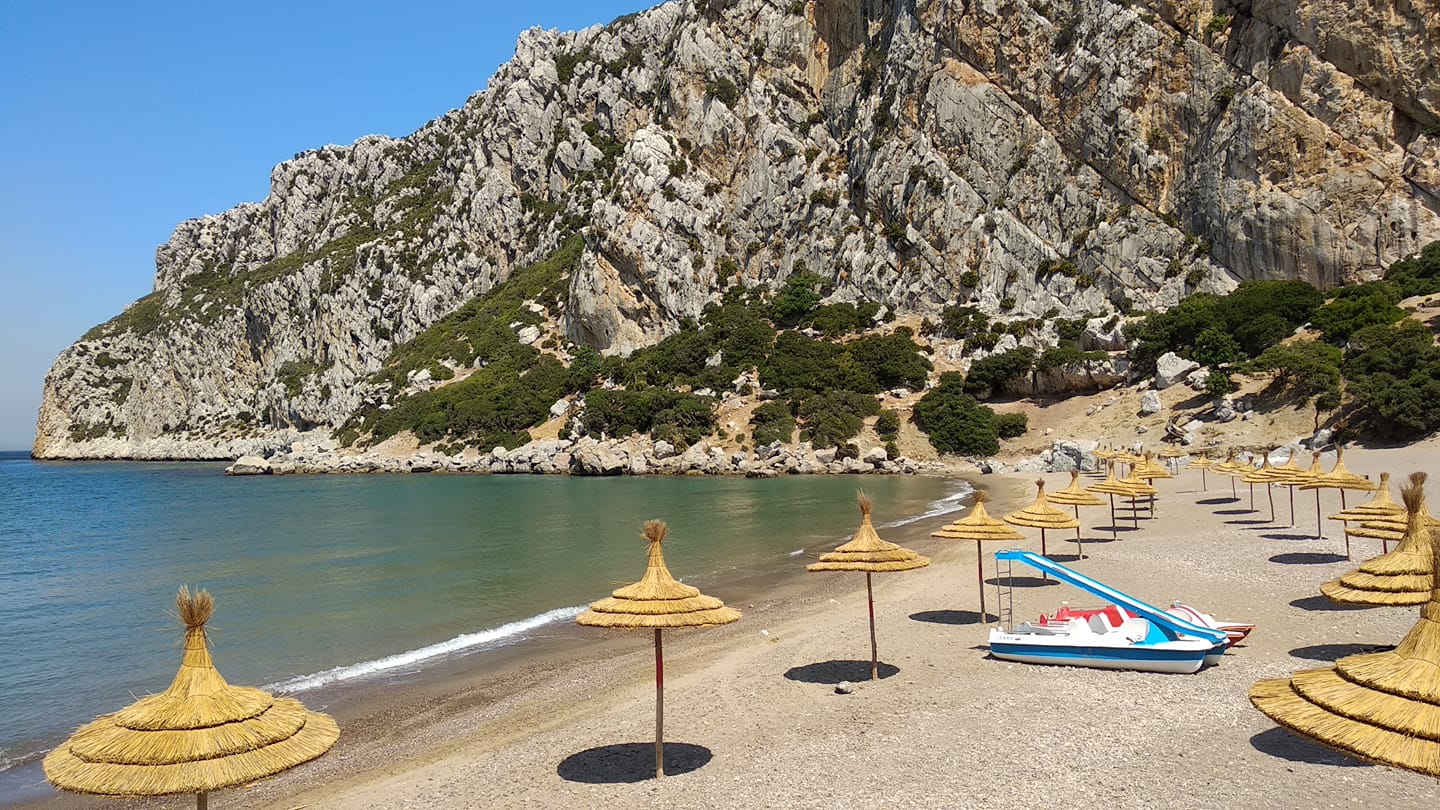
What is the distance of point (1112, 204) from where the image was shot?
214ft

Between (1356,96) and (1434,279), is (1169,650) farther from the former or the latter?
(1356,96)

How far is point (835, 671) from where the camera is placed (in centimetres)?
1301

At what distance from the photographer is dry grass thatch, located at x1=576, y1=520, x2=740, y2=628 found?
8828 mm

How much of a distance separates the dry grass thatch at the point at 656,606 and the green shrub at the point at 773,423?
167 feet

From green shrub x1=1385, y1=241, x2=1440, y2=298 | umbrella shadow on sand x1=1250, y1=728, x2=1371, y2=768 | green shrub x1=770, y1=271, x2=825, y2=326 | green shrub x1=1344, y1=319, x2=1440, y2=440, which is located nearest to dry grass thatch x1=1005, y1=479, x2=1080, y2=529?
umbrella shadow on sand x1=1250, y1=728, x2=1371, y2=768

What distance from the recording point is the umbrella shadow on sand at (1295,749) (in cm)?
815

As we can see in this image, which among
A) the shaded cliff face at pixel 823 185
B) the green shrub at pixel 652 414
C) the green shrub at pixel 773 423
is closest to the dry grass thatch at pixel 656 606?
the green shrub at pixel 773 423

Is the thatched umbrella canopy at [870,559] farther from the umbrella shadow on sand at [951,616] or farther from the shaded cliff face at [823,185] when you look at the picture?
the shaded cliff face at [823,185]

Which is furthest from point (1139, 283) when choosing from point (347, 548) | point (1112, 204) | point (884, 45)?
point (347, 548)

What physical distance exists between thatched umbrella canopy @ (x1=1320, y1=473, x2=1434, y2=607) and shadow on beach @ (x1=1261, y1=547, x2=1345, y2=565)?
9.18 meters

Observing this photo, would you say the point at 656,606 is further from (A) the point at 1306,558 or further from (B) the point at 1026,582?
(A) the point at 1306,558

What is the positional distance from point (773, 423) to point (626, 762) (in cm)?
5214

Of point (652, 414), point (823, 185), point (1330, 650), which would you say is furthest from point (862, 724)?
point (823, 185)

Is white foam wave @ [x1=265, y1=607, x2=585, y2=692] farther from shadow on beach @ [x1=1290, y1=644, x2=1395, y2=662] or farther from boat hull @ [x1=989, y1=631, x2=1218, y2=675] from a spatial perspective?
shadow on beach @ [x1=1290, y1=644, x2=1395, y2=662]
